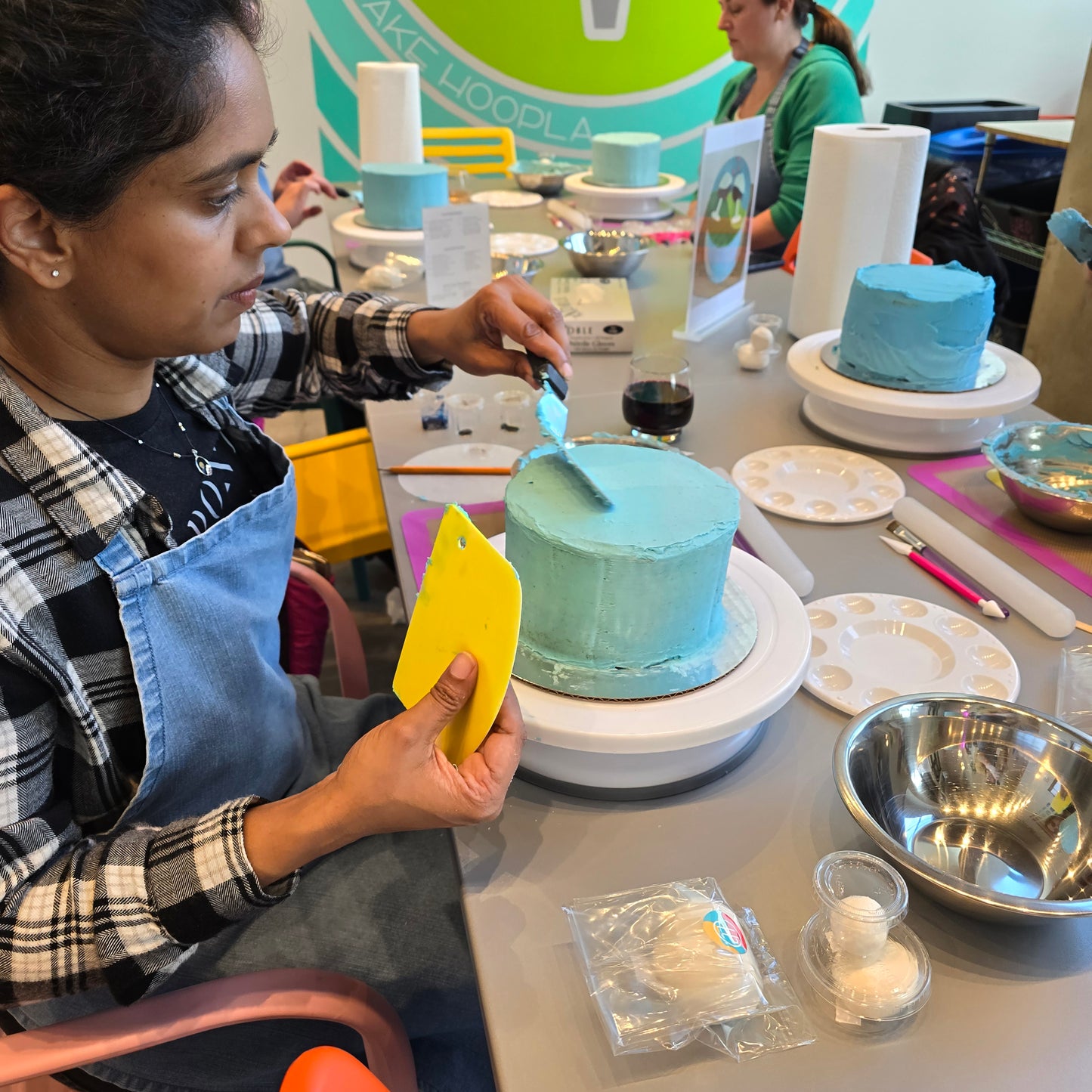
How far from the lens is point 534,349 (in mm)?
1219

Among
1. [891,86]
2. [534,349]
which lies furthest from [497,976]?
[891,86]

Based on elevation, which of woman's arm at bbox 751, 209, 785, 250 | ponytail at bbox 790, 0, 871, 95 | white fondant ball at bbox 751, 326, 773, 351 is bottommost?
white fondant ball at bbox 751, 326, 773, 351

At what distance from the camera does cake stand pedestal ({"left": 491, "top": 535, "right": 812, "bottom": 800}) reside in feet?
2.60

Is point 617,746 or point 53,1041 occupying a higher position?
point 617,746

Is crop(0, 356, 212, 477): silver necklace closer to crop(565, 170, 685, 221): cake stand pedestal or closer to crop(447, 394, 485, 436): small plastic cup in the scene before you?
crop(447, 394, 485, 436): small plastic cup

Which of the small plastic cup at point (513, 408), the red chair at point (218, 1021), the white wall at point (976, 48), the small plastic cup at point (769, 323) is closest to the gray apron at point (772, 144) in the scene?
the small plastic cup at point (769, 323)

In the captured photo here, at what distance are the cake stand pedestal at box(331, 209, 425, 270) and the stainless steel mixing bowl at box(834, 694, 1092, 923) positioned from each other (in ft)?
6.13

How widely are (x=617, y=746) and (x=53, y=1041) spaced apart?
52 cm

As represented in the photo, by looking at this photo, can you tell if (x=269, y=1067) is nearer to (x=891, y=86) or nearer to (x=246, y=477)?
(x=246, y=477)

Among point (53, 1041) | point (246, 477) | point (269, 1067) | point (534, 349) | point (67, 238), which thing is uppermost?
point (67, 238)

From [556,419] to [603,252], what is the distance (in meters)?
1.29

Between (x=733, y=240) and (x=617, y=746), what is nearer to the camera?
(x=617, y=746)

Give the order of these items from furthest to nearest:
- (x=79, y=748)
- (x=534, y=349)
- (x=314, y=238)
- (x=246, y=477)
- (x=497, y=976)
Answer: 1. (x=314, y=238)
2. (x=534, y=349)
3. (x=246, y=477)
4. (x=79, y=748)
5. (x=497, y=976)

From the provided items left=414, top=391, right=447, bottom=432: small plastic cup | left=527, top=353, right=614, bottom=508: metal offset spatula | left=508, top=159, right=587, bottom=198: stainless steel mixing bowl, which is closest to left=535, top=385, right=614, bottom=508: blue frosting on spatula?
left=527, top=353, right=614, bottom=508: metal offset spatula
